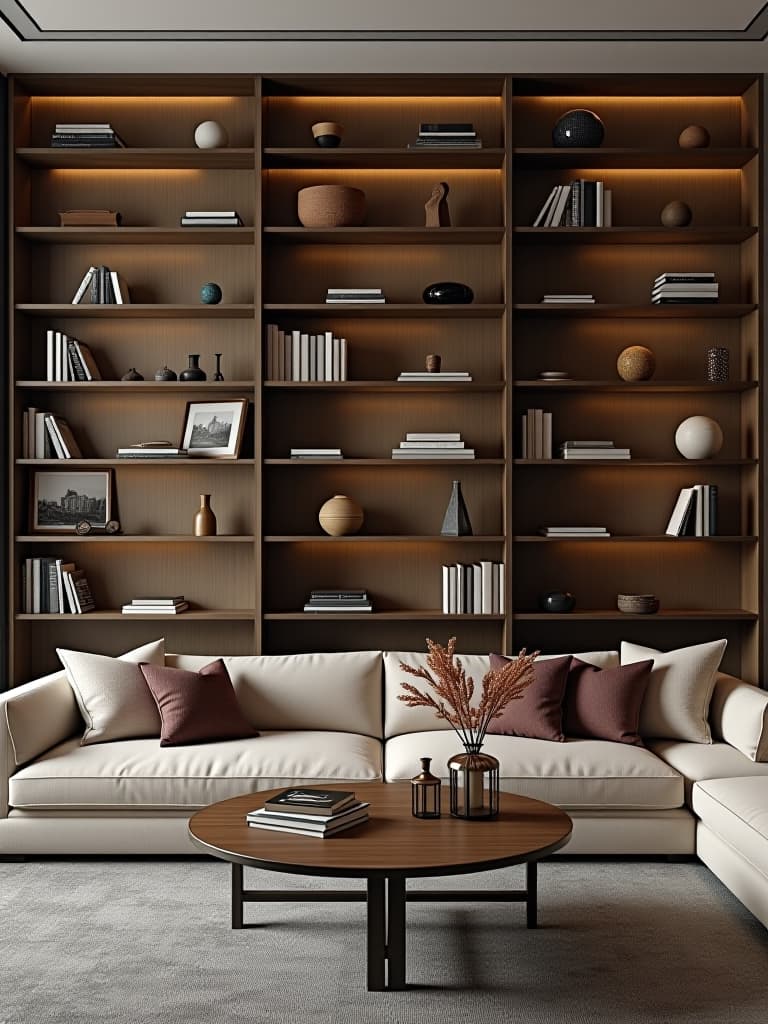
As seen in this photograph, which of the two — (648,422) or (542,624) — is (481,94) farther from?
(542,624)

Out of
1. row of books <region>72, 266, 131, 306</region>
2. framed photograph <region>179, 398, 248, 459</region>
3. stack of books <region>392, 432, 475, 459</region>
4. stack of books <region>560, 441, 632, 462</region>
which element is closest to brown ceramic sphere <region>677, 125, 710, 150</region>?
stack of books <region>560, 441, 632, 462</region>

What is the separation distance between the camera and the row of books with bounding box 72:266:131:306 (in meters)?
4.91

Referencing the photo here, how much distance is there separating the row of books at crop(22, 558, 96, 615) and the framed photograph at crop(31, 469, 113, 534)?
192 mm

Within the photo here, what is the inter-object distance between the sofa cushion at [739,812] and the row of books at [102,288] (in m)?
3.20

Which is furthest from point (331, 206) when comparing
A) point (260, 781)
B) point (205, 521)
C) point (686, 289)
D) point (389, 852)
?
point (389, 852)

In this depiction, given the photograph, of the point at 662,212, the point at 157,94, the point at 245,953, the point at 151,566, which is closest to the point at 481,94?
the point at 662,212

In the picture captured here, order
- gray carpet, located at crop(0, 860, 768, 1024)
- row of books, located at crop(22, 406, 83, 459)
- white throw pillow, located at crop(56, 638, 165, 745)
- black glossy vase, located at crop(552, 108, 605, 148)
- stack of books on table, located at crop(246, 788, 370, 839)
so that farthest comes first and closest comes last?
row of books, located at crop(22, 406, 83, 459) → black glossy vase, located at crop(552, 108, 605, 148) → white throw pillow, located at crop(56, 638, 165, 745) → stack of books on table, located at crop(246, 788, 370, 839) → gray carpet, located at crop(0, 860, 768, 1024)

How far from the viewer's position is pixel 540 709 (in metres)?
4.24

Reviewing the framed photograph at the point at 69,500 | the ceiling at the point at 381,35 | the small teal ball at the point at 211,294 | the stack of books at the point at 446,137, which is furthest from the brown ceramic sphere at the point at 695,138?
the framed photograph at the point at 69,500

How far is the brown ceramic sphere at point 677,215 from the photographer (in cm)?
488

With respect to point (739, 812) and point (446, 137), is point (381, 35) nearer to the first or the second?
point (446, 137)

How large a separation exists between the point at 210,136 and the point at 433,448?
173 centimetres

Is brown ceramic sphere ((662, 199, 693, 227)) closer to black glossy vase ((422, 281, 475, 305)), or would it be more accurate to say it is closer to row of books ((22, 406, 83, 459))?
black glossy vase ((422, 281, 475, 305))

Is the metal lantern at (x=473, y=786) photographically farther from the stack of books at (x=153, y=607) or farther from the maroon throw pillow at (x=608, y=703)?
the stack of books at (x=153, y=607)
